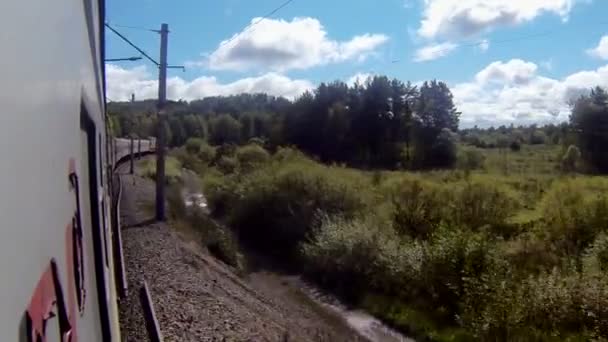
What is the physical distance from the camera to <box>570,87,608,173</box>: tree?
46.8 meters

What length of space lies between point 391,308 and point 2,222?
1616 cm

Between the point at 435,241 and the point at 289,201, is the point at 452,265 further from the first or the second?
the point at 289,201

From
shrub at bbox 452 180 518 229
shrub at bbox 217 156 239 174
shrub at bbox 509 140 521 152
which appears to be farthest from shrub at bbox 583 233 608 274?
shrub at bbox 509 140 521 152

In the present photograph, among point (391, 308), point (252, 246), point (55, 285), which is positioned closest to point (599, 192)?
point (391, 308)

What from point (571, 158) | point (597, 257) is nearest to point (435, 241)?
point (597, 257)

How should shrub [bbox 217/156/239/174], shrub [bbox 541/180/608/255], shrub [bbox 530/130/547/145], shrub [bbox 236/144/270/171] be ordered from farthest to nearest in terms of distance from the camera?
shrub [bbox 530/130/547/145] → shrub [bbox 217/156/239/174] → shrub [bbox 236/144/270/171] → shrub [bbox 541/180/608/255]

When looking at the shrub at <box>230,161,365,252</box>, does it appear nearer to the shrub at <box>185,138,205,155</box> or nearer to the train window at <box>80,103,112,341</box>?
the train window at <box>80,103,112,341</box>

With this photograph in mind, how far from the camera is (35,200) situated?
118 cm

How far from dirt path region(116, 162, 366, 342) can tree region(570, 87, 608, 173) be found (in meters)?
37.7

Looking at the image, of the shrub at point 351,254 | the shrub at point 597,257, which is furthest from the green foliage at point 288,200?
the shrub at point 597,257

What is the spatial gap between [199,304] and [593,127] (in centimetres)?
4560

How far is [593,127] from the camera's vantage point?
48.3 m

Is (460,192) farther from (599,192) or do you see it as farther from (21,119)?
(21,119)

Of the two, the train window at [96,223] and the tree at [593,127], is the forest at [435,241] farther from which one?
the tree at [593,127]
